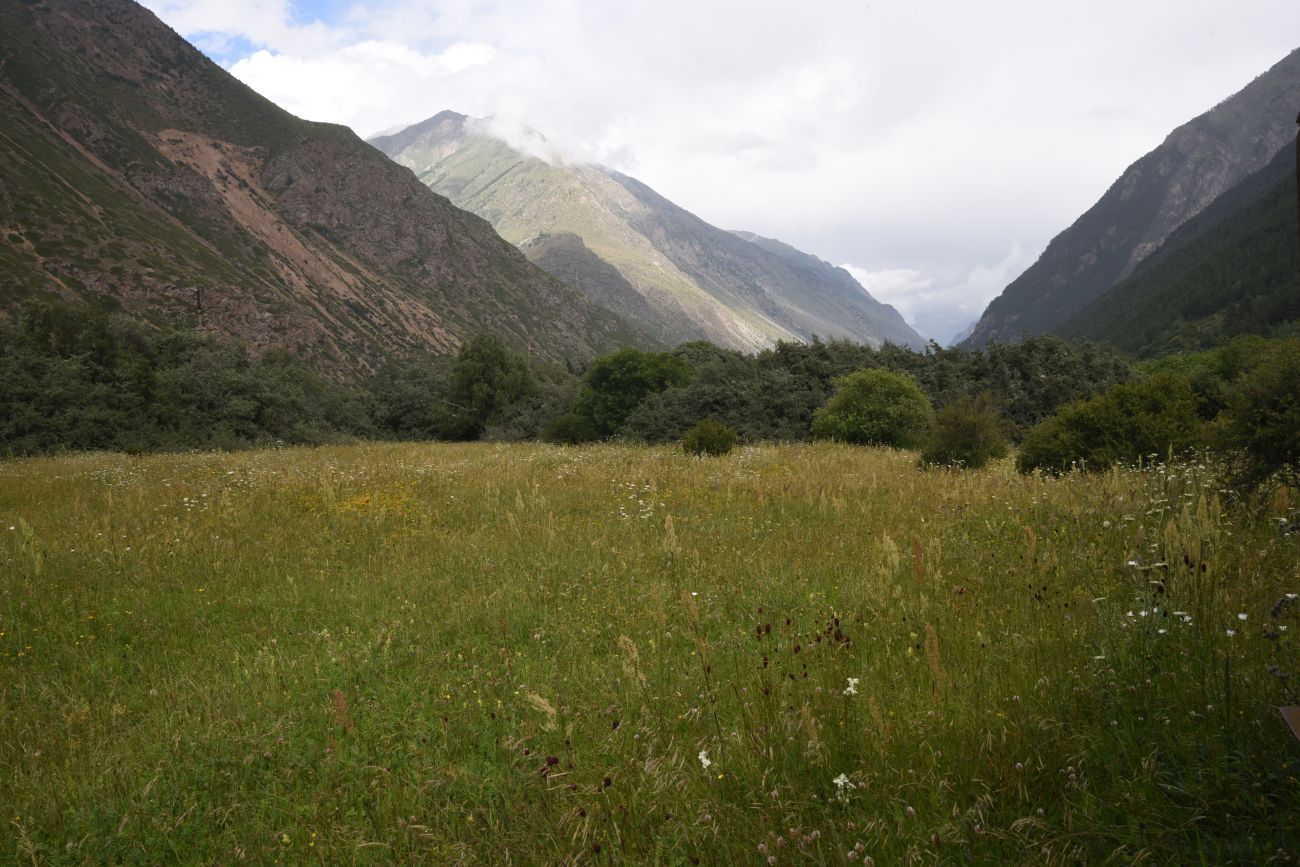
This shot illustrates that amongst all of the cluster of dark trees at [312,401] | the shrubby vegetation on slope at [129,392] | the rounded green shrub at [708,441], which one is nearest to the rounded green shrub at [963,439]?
the rounded green shrub at [708,441]

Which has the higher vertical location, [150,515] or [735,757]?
[735,757]

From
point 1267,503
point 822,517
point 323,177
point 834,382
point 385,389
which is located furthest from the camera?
point 323,177

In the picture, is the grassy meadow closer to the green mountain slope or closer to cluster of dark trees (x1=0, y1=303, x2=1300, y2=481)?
cluster of dark trees (x1=0, y1=303, x2=1300, y2=481)

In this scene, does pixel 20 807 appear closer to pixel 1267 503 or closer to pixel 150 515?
pixel 150 515

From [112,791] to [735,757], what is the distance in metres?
3.17

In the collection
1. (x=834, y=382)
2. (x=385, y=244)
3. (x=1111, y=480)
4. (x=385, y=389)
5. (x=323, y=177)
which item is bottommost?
(x=385, y=389)

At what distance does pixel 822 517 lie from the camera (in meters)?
7.75

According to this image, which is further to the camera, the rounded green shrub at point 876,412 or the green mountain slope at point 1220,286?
the green mountain slope at point 1220,286

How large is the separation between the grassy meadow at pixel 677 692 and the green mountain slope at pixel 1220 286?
119485mm

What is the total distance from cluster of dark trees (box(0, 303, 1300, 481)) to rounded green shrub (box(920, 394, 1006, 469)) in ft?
0.11

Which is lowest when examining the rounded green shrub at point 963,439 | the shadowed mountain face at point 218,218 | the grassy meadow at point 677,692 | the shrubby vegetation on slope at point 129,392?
the shrubby vegetation on slope at point 129,392

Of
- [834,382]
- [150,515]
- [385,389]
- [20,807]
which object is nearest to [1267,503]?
[20,807]

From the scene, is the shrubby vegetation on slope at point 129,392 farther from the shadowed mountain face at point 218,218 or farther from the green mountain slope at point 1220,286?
the green mountain slope at point 1220,286

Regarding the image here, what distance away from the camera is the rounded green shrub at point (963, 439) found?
15.1 metres
